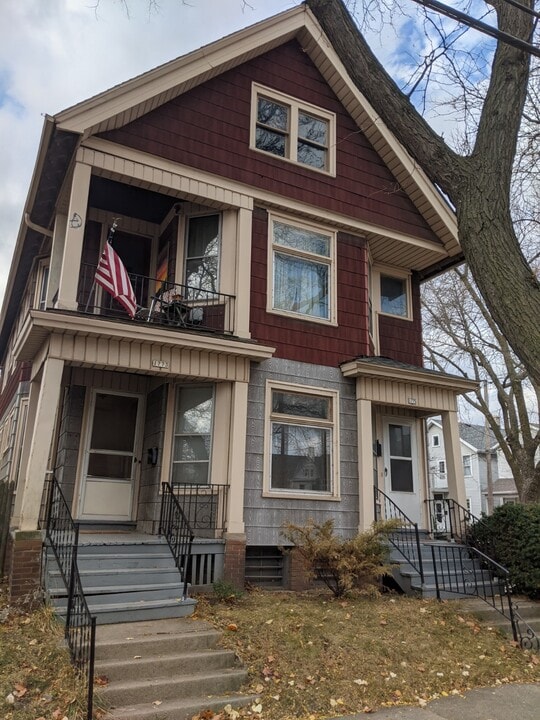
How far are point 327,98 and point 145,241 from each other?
4.69 meters

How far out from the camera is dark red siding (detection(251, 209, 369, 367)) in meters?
9.91

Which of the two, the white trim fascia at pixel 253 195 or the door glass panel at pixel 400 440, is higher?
the white trim fascia at pixel 253 195

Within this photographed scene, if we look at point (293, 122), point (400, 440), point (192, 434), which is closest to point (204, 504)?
point (192, 434)

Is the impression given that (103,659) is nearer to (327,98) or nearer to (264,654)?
(264,654)

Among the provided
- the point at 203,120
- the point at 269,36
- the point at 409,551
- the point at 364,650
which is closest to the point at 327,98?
the point at 269,36

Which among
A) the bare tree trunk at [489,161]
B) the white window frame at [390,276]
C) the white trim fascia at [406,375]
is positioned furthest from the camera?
A: the white window frame at [390,276]

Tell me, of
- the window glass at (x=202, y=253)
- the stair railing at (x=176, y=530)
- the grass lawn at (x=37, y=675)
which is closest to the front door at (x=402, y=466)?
the stair railing at (x=176, y=530)

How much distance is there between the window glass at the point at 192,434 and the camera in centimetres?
914

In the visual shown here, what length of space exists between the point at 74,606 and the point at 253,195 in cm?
709

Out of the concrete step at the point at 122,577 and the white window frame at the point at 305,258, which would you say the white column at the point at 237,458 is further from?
the white window frame at the point at 305,258

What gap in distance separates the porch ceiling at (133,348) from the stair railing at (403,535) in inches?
132

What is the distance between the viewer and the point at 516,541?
8.88m

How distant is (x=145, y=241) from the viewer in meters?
11.8

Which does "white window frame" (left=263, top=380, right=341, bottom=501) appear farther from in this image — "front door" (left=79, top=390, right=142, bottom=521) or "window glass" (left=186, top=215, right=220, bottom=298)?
"front door" (left=79, top=390, right=142, bottom=521)
